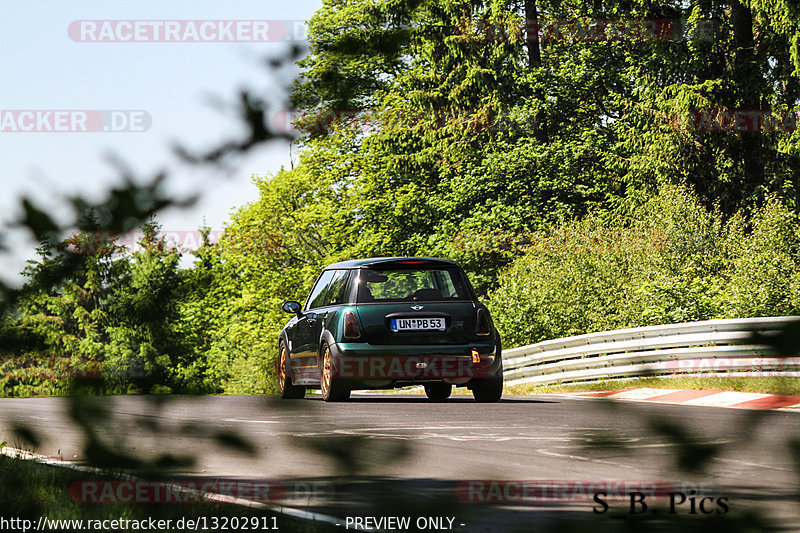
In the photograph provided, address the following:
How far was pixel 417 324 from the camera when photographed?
13.0 m

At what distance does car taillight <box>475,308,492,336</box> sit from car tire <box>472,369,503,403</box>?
2.05 ft

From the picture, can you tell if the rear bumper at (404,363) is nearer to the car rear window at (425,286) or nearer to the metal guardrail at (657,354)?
the car rear window at (425,286)

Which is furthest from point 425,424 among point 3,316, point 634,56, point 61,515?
point 634,56

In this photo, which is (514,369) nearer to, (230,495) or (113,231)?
(230,495)

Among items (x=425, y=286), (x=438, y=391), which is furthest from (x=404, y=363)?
(x=438, y=391)

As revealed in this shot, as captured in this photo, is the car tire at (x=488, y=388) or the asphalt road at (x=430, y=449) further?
the car tire at (x=488, y=388)

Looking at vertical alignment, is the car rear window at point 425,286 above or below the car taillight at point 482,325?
above

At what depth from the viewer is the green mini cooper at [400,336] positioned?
1295 cm

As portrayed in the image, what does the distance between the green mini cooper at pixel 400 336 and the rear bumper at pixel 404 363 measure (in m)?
0.01

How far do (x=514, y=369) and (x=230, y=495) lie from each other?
17.3 metres

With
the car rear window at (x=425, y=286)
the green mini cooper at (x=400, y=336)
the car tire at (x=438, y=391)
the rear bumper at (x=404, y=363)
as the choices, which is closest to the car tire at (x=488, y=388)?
the green mini cooper at (x=400, y=336)

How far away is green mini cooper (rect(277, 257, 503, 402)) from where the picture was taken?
1295cm

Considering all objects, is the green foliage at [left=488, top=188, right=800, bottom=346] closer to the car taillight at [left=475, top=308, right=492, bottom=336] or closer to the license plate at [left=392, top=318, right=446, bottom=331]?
the car taillight at [left=475, top=308, right=492, bottom=336]

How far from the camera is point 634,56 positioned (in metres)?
36.2
